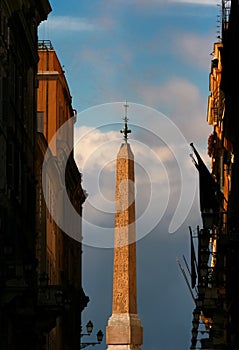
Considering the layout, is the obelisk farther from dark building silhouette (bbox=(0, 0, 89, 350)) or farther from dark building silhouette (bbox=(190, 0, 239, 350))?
dark building silhouette (bbox=(190, 0, 239, 350))

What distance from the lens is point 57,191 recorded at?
234 ft

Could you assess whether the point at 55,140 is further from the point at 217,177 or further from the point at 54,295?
the point at 54,295

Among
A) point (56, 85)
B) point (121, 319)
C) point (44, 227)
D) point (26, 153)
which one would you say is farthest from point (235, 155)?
point (121, 319)

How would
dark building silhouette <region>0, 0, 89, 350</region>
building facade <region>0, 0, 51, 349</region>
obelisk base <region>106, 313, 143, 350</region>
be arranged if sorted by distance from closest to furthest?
1. building facade <region>0, 0, 51, 349</region>
2. dark building silhouette <region>0, 0, 89, 350</region>
3. obelisk base <region>106, 313, 143, 350</region>

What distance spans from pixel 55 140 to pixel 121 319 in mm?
33400

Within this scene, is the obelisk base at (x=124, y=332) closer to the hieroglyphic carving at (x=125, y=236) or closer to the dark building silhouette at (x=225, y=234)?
the hieroglyphic carving at (x=125, y=236)

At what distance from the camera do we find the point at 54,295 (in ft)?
156

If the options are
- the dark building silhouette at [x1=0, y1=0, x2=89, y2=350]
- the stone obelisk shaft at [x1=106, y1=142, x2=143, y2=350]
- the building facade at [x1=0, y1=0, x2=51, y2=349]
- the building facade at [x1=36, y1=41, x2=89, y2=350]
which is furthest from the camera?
the stone obelisk shaft at [x1=106, y1=142, x2=143, y2=350]

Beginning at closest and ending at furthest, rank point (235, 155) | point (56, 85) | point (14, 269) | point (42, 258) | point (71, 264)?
point (14, 269) → point (235, 155) → point (42, 258) → point (56, 85) → point (71, 264)

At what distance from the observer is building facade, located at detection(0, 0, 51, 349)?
1532 inches

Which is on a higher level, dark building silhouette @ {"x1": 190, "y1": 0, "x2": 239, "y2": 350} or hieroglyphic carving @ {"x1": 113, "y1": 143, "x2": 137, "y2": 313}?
hieroglyphic carving @ {"x1": 113, "y1": 143, "x2": 137, "y2": 313}

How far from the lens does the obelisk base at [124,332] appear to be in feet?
338

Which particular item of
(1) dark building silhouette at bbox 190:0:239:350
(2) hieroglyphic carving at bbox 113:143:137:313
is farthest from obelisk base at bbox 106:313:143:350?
(1) dark building silhouette at bbox 190:0:239:350

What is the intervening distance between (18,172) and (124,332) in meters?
61.0
